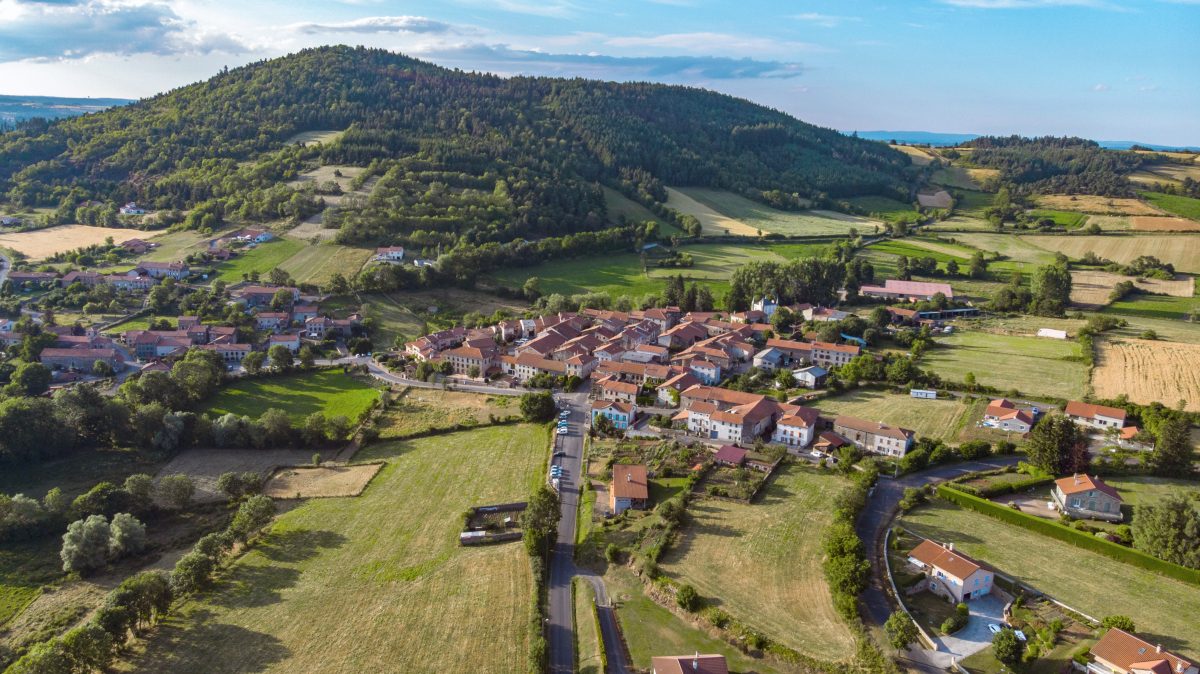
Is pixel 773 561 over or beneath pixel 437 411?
beneath

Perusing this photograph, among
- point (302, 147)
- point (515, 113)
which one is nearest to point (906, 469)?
point (302, 147)

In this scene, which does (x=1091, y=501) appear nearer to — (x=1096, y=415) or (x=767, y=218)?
(x=1096, y=415)

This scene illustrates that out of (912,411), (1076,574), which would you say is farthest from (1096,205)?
(1076,574)

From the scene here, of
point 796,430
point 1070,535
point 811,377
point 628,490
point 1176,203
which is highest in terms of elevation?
point 1176,203

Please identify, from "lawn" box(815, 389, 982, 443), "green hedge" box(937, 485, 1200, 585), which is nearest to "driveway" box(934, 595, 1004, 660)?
"green hedge" box(937, 485, 1200, 585)

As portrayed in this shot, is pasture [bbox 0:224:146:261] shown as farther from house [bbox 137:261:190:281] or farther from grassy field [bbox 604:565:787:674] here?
grassy field [bbox 604:565:787:674]

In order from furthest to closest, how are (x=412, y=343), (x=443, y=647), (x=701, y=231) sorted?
(x=701, y=231) < (x=412, y=343) < (x=443, y=647)

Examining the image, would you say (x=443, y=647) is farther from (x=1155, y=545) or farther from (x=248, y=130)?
(x=248, y=130)
